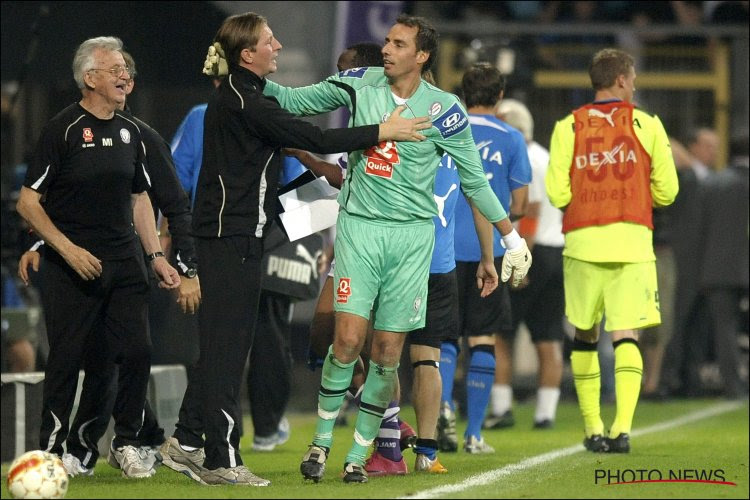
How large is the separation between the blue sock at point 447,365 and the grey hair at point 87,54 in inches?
108

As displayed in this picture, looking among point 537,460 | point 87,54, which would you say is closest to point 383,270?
point 87,54

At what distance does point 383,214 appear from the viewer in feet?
24.6

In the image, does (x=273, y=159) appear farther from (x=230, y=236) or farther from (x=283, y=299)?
(x=283, y=299)

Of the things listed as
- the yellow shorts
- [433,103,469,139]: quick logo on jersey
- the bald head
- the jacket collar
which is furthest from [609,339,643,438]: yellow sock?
the bald head

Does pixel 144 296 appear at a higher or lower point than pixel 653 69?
lower

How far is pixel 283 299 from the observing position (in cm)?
1012

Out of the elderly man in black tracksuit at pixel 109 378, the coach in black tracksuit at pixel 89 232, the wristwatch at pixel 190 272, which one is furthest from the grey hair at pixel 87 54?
the wristwatch at pixel 190 272

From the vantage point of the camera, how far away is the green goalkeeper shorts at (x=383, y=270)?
7.44 m

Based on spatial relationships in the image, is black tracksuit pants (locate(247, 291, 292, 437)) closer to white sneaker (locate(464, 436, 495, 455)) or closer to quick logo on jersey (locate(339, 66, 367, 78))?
white sneaker (locate(464, 436, 495, 455))

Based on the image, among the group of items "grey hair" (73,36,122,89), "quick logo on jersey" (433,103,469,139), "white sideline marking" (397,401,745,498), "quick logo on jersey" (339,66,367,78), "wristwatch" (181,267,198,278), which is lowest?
"white sideline marking" (397,401,745,498)

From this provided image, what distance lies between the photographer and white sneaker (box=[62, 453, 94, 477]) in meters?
7.95

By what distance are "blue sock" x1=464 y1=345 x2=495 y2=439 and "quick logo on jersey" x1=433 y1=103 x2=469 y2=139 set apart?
106 inches

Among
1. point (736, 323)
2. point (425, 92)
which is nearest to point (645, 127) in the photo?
point (425, 92)

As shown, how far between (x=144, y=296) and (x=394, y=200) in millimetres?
1380
